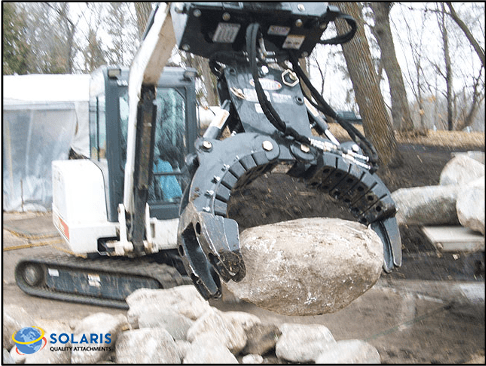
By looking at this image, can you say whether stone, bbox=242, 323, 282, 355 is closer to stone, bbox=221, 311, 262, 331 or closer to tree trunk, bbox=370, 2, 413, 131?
stone, bbox=221, 311, 262, 331

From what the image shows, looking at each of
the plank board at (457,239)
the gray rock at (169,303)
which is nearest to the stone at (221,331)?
the gray rock at (169,303)

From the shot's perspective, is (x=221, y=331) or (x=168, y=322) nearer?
(x=221, y=331)

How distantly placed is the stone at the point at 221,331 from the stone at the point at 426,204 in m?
1.21

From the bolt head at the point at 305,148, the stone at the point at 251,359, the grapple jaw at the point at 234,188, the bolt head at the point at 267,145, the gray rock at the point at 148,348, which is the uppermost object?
the bolt head at the point at 267,145

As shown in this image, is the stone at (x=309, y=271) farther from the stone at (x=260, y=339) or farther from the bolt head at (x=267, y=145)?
the stone at (x=260, y=339)

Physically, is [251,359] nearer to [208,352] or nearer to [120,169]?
[208,352]

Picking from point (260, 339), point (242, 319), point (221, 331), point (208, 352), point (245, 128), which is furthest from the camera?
point (242, 319)

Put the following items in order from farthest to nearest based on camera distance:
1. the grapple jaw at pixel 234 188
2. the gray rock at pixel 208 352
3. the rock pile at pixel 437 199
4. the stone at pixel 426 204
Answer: the stone at pixel 426 204 < the rock pile at pixel 437 199 < the gray rock at pixel 208 352 < the grapple jaw at pixel 234 188

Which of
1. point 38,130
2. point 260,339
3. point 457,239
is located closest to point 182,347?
point 260,339

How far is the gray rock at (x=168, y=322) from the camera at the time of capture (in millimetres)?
3123

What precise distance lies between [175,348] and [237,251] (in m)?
1.21

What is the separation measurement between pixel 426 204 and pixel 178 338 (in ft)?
6.03

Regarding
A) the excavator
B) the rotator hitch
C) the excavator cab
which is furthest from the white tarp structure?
the rotator hitch

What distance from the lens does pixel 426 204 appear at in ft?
11.4
